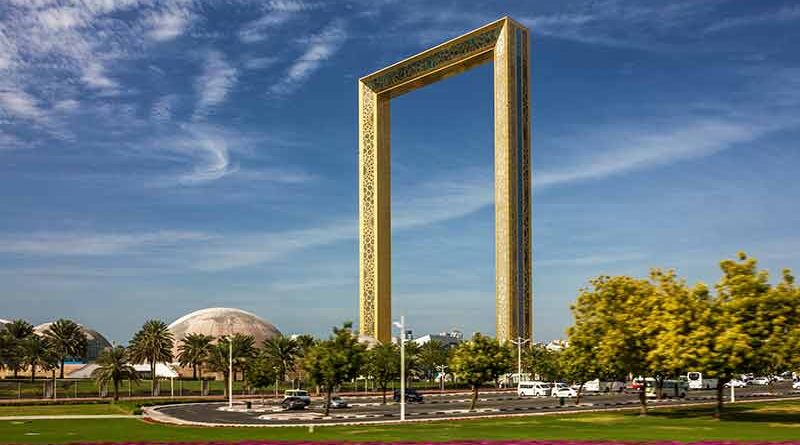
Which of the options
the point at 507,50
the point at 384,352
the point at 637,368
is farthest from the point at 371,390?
the point at 637,368

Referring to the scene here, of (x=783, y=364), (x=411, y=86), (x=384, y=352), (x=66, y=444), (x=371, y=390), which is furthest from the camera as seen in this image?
(x=411, y=86)

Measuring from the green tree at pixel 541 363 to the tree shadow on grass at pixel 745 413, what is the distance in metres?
40.0

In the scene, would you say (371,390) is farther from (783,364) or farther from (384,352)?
(783,364)

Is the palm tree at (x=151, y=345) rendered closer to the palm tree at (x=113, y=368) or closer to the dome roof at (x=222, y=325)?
the palm tree at (x=113, y=368)

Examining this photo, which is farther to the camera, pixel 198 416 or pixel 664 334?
pixel 198 416

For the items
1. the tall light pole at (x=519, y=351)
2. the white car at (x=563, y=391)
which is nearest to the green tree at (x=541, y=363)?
the tall light pole at (x=519, y=351)

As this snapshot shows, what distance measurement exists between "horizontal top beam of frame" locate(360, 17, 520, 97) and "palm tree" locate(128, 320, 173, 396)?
5444cm

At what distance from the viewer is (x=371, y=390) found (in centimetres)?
12938

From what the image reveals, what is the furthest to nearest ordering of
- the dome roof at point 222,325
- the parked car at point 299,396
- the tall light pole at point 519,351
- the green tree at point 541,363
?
the dome roof at point 222,325 < the tall light pole at point 519,351 < the green tree at point 541,363 < the parked car at point 299,396

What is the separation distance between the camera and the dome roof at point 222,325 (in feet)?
595

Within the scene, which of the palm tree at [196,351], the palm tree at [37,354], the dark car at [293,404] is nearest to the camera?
the dark car at [293,404]

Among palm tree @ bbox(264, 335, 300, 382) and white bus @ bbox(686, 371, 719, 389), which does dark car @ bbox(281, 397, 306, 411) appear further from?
white bus @ bbox(686, 371, 719, 389)

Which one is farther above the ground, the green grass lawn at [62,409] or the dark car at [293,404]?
the dark car at [293,404]

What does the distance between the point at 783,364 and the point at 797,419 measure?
157 inches
